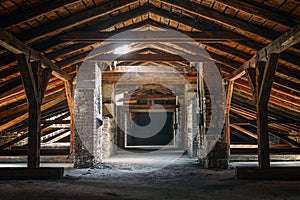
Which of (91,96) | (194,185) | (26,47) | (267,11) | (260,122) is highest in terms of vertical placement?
(267,11)

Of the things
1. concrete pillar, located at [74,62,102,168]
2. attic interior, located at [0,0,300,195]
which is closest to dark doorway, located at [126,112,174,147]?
attic interior, located at [0,0,300,195]

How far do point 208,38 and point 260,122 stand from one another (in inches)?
78.4

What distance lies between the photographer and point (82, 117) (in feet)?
26.8

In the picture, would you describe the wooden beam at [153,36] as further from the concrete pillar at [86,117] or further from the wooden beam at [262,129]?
the concrete pillar at [86,117]

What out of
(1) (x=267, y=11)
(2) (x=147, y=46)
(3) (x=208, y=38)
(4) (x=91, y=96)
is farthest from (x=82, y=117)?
(1) (x=267, y=11)

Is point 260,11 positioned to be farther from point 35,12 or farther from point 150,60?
point 35,12

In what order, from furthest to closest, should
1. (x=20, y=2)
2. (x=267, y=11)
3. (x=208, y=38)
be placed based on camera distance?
1. (x=208, y=38)
2. (x=267, y=11)
3. (x=20, y=2)

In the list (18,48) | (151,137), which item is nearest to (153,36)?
(18,48)

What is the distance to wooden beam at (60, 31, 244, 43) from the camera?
247 inches

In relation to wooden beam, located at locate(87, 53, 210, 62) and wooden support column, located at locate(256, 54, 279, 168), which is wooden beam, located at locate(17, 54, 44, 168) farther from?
wooden support column, located at locate(256, 54, 279, 168)

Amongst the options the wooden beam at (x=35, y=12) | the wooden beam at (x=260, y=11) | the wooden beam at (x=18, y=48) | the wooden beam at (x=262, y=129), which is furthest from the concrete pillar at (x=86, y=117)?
the wooden beam at (x=260, y=11)

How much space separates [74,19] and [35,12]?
0.79 meters

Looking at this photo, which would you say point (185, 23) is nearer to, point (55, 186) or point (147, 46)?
point (147, 46)

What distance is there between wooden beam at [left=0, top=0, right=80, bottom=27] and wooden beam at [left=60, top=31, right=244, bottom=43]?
1.16m
